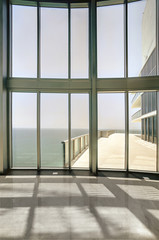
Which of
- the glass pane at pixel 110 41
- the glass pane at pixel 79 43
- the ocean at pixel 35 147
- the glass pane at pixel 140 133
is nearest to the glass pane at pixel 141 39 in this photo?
the glass pane at pixel 110 41

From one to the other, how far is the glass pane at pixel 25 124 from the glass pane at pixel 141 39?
3292 millimetres

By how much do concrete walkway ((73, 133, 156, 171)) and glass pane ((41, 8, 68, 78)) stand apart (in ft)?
8.35

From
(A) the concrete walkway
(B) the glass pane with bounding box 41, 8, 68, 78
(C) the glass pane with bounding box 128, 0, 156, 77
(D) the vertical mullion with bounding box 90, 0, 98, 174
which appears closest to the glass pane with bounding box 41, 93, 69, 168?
(A) the concrete walkway

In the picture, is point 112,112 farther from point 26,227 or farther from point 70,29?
point 26,227

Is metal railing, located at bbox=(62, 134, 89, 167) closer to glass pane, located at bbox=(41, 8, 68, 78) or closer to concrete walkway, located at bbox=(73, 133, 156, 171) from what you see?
concrete walkway, located at bbox=(73, 133, 156, 171)

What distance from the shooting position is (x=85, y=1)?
5.31 metres

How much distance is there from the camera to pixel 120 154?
5324 mm

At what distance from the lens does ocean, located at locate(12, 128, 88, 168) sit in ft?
17.9

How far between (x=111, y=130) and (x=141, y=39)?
2987 mm

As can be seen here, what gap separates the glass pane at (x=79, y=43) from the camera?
5406 mm

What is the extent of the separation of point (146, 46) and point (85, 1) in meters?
2.36

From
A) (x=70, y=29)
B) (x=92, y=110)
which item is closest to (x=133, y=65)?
(x=92, y=110)

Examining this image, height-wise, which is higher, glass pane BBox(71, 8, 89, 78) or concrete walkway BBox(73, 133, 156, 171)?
glass pane BBox(71, 8, 89, 78)

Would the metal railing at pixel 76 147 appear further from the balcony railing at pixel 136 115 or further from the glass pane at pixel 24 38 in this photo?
the glass pane at pixel 24 38
